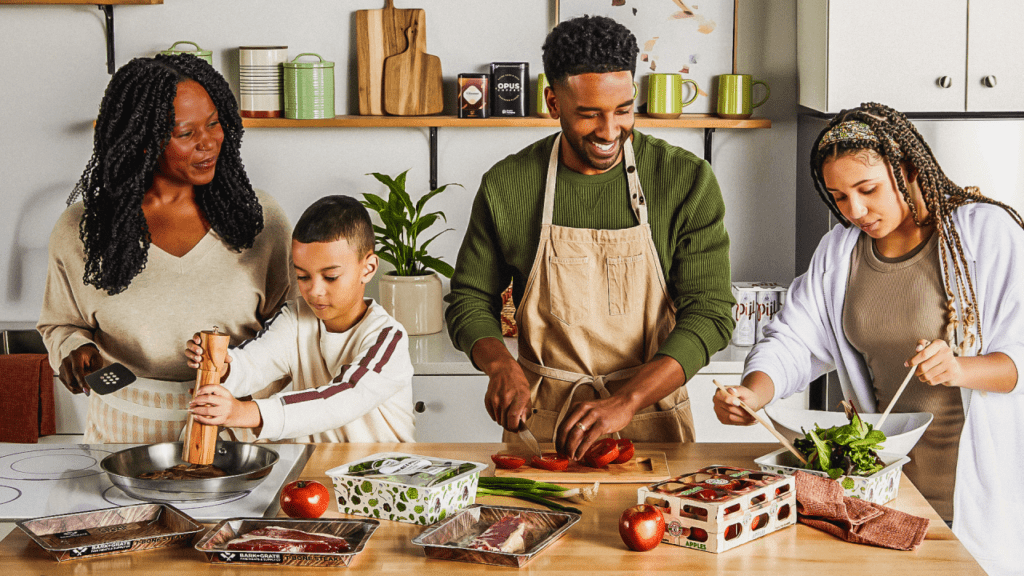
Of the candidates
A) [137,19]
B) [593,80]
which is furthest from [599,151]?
[137,19]

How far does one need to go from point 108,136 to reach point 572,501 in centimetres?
107

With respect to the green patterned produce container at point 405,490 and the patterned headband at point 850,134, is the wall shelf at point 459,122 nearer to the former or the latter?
the patterned headband at point 850,134

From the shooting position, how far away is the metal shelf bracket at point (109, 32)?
3.06 m

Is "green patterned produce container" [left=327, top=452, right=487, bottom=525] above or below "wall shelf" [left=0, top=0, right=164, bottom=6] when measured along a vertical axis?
below

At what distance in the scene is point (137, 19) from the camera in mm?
3109

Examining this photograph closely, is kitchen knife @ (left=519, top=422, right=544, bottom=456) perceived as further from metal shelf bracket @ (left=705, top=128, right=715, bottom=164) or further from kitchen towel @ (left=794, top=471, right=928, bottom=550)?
metal shelf bracket @ (left=705, top=128, right=715, bottom=164)

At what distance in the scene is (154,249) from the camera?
6.06ft

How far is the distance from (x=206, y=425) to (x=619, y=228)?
79 centimetres

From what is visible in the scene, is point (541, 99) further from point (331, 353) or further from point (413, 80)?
point (331, 353)

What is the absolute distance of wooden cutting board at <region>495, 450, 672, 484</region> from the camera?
4.93ft

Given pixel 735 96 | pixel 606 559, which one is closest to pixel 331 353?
pixel 606 559

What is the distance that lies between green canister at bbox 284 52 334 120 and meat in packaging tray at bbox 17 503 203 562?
5.98ft

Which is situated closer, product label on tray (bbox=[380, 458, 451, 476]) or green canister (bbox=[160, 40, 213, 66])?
product label on tray (bbox=[380, 458, 451, 476])

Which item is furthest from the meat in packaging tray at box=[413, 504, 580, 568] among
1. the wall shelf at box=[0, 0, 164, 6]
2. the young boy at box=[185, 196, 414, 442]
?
the wall shelf at box=[0, 0, 164, 6]
